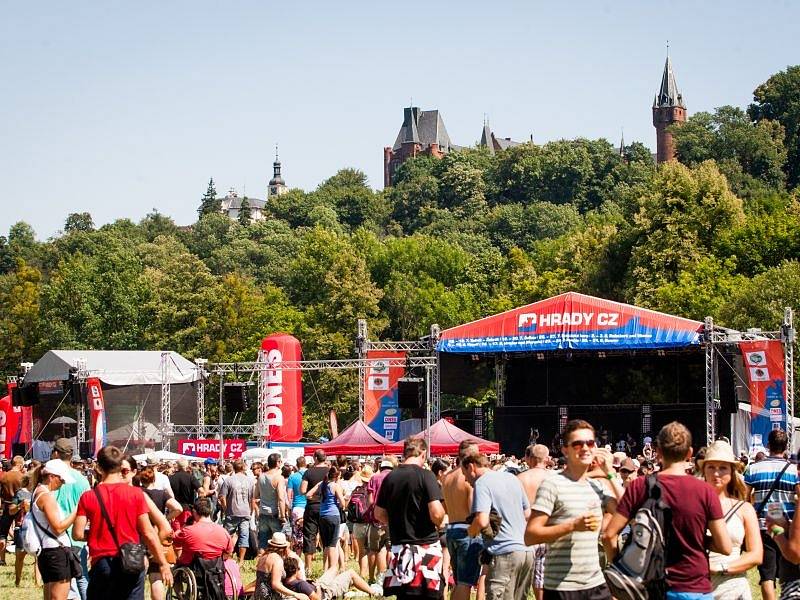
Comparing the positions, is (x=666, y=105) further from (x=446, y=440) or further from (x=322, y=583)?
(x=322, y=583)

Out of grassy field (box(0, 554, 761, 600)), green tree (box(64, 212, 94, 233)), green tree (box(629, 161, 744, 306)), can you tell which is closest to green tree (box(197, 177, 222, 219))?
green tree (box(64, 212, 94, 233))

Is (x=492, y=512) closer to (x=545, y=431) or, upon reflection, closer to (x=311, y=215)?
(x=545, y=431)

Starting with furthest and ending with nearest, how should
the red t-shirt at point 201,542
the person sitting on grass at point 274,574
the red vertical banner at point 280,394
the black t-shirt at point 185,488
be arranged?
the red vertical banner at point 280,394 → the black t-shirt at point 185,488 → the person sitting on grass at point 274,574 → the red t-shirt at point 201,542

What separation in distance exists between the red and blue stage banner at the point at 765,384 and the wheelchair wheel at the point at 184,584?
21.1 m

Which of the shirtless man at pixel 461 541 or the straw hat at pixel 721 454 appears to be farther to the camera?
the shirtless man at pixel 461 541

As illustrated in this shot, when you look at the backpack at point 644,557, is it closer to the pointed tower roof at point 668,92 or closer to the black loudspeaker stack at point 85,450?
the black loudspeaker stack at point 85,450

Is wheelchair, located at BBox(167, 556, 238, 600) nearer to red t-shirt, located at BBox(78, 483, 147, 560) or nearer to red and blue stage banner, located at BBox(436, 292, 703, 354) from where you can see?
red t-shirt, located at BBox(78, 483, 147, 560)

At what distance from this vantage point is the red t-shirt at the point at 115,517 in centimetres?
781

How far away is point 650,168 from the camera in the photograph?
103562 millimetres

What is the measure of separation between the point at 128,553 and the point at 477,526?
7.19 ft

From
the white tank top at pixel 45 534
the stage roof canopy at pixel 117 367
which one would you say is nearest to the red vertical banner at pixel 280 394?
the stage roof canopy at pixel 117 367

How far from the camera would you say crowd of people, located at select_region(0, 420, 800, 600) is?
233 inches

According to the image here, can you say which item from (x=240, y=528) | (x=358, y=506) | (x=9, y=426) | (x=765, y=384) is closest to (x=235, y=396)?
(x=9, y=426)

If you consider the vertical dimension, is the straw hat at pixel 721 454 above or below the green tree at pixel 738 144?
below
